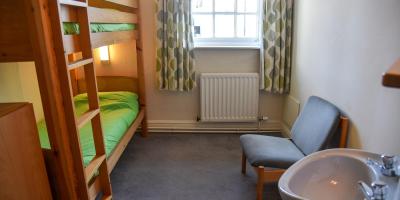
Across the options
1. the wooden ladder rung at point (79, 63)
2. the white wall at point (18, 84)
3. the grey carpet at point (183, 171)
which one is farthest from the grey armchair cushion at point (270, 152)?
the white wall at point (18, 84)

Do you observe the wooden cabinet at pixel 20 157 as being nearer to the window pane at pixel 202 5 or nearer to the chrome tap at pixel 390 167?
the chrome tap at pixel 390 167

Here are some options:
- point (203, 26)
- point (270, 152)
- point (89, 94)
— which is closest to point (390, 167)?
point (270, 152)

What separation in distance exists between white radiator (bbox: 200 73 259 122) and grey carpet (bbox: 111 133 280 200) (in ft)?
0.90

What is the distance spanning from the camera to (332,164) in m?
1.29

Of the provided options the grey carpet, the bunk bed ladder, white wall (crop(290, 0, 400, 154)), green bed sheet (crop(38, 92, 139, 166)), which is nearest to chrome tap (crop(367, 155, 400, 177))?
white wall (crop(290, 0, 400, 154))

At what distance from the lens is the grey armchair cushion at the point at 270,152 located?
195cm

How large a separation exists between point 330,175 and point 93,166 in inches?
53.2

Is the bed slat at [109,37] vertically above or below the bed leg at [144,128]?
above

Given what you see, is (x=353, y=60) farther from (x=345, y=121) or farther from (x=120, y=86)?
(x=120, y=86)

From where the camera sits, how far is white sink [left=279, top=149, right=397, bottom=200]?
119 cm

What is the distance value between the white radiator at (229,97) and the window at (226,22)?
0.43 m

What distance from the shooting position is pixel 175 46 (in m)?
3.14

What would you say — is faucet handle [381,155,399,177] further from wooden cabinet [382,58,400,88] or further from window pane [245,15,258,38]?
window pane [245,15,258,38]

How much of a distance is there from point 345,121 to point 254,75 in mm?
1442
